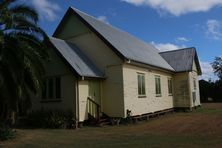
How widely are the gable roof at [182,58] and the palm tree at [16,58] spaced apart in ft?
61.2

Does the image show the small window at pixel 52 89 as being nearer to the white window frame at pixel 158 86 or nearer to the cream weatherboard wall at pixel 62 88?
the cream weatherboard wall at pixel 62 88

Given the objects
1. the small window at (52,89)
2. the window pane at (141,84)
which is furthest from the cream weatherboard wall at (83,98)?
the window pane at (141,84)

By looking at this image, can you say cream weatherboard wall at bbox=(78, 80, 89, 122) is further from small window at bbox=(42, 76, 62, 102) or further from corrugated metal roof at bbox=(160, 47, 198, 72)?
corrugated metal roof at bbox=(160, 47, 198, 72)

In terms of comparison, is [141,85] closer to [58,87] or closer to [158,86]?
[158,86]

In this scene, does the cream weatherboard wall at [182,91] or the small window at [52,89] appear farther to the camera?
the cream weatherboard wall at [182,91]

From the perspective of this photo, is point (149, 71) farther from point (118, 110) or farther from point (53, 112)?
point (53, 112)

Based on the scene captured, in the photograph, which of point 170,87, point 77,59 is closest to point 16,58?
point 77,59

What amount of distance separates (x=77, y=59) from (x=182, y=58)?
15.8 m

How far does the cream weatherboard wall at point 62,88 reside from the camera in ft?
59.9

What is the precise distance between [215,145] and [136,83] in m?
10.8

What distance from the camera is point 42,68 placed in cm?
1515

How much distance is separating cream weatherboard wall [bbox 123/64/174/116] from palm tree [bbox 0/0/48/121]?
6.81m

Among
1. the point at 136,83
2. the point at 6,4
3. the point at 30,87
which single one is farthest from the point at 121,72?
the point at 6,4

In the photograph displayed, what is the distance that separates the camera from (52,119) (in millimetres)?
17234
